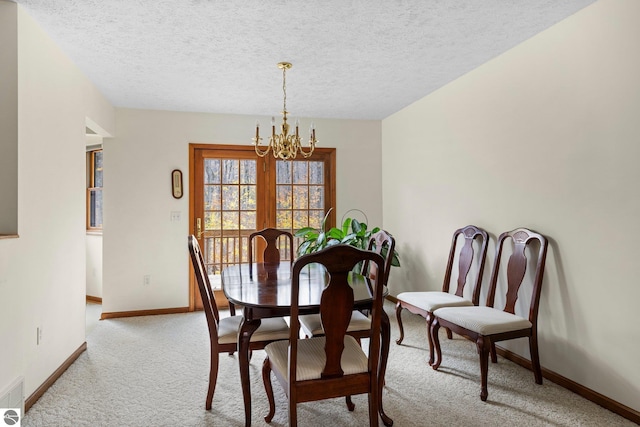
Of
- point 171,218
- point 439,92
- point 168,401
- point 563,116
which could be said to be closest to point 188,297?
point 171,218

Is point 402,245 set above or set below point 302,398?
above

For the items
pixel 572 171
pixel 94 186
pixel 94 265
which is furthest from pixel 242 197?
pixel 572 171

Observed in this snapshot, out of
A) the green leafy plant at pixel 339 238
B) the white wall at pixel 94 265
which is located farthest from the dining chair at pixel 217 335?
the white wall at pixel 94 265

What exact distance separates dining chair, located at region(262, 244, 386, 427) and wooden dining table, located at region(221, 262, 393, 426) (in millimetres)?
209

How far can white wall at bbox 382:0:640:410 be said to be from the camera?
7.66 feet

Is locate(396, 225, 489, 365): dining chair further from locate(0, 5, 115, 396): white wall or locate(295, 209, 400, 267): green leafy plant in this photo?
locate(0, 5, 115, 396): white wall

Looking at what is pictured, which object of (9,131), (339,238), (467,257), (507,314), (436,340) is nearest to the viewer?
(9,131)

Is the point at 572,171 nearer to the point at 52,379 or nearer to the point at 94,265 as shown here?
the point at 52,379

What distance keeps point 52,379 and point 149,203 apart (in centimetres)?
234

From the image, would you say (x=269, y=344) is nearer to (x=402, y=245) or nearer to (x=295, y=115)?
(x=402, y=245)

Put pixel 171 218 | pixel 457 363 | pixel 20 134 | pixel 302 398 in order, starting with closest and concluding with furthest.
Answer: pixel 302 398
pixel 20 134
pixel 457 363
pixel 171 218

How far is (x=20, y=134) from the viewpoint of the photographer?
97.0 inches

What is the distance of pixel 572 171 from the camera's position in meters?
2.68

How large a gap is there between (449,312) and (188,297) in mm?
3286
